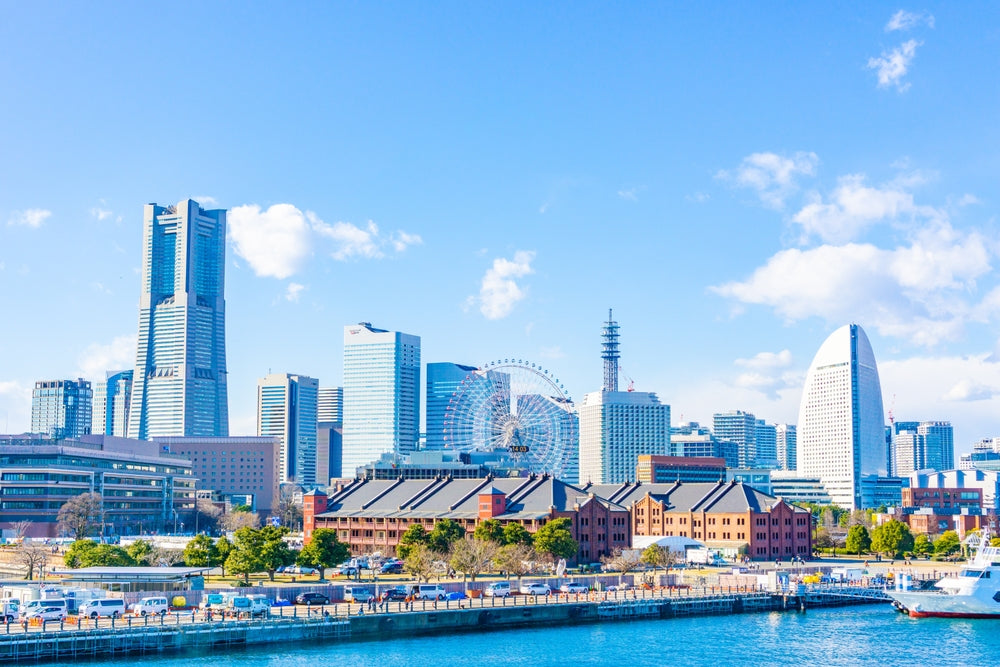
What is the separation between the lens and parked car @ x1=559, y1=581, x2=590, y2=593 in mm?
116062

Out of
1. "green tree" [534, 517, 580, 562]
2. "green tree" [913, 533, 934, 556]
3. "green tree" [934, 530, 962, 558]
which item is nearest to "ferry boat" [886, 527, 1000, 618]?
"green tree" [534, 517, 580, 562]

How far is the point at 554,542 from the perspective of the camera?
445 feet

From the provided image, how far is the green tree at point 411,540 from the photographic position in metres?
135

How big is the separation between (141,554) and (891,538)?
99.4 metres

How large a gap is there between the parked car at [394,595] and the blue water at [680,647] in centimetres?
891

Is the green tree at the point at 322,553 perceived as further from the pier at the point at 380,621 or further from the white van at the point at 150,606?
the white van at the point at 150,606


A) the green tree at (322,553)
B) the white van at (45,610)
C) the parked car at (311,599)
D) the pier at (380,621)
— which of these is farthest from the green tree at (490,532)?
the white van at (45,610)

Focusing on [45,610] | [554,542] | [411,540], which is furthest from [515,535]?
[45,610]

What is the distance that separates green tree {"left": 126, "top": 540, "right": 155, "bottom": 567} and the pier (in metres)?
30.1

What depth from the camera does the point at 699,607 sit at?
115562 mm

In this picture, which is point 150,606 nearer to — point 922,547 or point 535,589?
point 535,589

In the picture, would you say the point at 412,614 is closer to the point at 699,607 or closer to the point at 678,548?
the point at 699,607

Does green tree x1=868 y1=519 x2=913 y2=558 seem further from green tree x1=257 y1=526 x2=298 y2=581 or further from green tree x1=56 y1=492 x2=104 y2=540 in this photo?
green tree x1=56 y1=492 x2=104 y2=540

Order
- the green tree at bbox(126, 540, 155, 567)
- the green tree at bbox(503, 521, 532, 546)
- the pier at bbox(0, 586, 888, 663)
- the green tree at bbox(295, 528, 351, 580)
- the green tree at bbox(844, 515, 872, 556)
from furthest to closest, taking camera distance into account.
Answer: the green tree at bbox(844, 515, 872, 556) → the green tree at bbox(503, 521, 532, 546) → the green tree at bbox(295, 528, 351, 580) → the green tree at bbox(126, 540, 155, 567) → the pier at bbox(0, 586, 888, 663)
